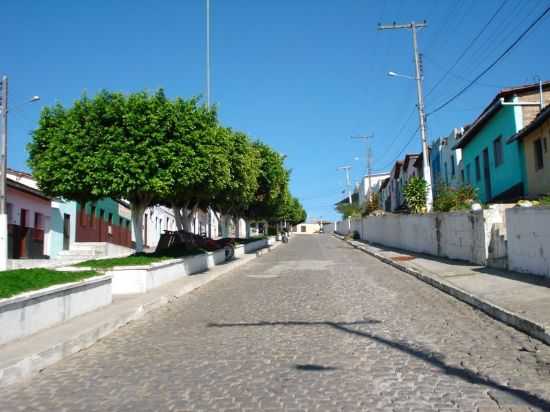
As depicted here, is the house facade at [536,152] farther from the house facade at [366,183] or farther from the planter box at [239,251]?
the house facade at [366,183]

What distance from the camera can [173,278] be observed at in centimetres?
1719

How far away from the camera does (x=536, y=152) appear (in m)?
23.1

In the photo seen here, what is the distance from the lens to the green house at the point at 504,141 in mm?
25188

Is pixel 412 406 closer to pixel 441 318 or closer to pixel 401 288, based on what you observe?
pixel 441 318

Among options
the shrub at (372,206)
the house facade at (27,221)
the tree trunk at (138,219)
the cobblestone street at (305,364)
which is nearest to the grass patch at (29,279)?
the cobblestone street at (305,364)

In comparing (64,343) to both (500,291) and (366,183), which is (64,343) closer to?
(500,291)

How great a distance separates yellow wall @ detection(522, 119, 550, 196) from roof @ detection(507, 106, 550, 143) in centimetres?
20

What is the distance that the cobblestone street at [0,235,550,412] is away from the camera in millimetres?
5293

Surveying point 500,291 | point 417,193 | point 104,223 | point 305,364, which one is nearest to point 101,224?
point 104,223

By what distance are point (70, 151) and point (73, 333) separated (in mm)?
7287

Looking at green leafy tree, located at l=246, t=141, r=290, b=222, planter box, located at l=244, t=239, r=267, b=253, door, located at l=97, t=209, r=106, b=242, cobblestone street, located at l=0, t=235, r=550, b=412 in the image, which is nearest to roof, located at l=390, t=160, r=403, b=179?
planter box, located at l=244, t=239, r=267, b=253

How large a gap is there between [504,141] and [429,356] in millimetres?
22376

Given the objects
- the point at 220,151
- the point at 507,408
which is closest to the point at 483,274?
the point at 220,151

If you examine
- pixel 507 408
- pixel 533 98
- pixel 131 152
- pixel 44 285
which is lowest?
pixel 507 408
